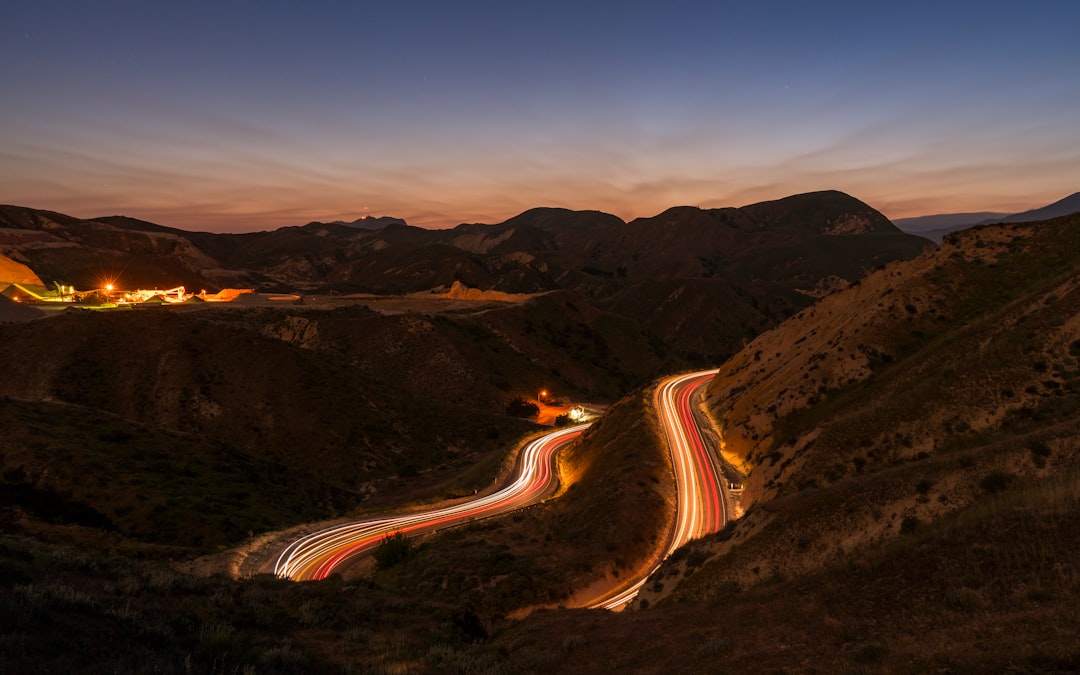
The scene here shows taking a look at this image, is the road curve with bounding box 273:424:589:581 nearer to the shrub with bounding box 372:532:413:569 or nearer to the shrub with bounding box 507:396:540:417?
the shrub with bounding box 372:532:413:569

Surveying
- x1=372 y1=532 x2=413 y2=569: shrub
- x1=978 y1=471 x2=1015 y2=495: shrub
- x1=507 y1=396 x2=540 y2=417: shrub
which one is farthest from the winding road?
x1=507 y1=396 x2=540 y2=417: shrub

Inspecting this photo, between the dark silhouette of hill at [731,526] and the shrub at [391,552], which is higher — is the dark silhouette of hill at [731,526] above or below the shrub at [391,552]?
above

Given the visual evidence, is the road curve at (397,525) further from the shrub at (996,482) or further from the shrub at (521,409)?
the shrub at (521,409)

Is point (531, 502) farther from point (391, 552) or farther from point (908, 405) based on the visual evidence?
point (908, 405)

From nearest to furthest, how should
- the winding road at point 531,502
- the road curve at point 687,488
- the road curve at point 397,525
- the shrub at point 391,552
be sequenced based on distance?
the road curve at point 687,488, the shrub at point 391,552, the winding road at point 531,502, the road curve at point 397,525

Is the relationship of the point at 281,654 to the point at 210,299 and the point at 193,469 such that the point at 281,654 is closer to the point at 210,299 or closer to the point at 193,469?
the point at 193,469

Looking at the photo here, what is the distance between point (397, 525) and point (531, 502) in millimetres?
13401

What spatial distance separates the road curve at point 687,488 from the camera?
101ft

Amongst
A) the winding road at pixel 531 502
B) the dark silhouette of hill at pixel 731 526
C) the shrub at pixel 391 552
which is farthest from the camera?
the winding road at pixel 531 502

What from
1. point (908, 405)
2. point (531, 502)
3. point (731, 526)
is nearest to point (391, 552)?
point (531, 502)

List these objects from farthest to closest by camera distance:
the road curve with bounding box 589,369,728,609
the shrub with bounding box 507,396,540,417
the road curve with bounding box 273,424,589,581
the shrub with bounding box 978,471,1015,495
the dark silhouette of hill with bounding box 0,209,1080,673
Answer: the shrub with bounding box 507,396,540,417 → the road curve with bounding box 273,424,589,581 → the road curve with bounding box 589,369,728,609 → the shrub with bounding box 978,471,1015,495 → the dark silhouette of hill with bounding box 0,209,1080,673

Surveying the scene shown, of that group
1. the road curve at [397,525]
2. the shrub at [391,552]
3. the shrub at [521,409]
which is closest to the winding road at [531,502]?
the road curve at [397,525]

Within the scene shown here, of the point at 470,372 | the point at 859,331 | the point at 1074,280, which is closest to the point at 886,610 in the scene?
the point at 1074,280

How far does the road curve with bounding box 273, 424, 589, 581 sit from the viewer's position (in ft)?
112
